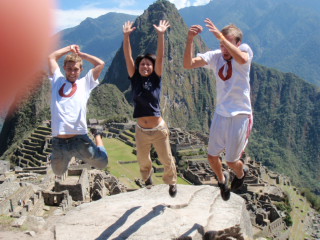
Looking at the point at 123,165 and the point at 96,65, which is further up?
the point at 96,65

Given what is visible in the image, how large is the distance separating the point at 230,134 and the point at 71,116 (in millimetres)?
2202

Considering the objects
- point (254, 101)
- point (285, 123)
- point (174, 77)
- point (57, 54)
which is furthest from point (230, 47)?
point (254, 101)

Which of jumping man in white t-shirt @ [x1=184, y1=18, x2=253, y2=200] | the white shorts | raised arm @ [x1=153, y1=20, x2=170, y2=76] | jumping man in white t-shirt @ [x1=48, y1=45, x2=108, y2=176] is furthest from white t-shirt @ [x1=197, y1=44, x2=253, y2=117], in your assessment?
jumping man in white t-shirt @ [x1=48, y1=45, x2=108, y2=176]

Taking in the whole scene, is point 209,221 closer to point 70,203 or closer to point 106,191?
point 70,203

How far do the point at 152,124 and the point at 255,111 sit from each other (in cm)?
17691

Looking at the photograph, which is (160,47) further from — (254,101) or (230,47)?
(254,101)

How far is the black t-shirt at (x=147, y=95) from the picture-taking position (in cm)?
529

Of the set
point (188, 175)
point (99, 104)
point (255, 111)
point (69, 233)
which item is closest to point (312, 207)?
point (188, 175)

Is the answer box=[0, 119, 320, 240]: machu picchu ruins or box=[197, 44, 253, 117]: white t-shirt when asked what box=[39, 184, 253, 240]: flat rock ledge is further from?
box=[197, 44, 253, 117]: white t-shirt

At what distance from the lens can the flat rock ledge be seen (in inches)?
205

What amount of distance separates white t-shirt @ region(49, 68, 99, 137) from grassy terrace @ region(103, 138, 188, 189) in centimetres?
1647

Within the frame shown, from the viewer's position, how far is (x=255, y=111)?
577 ft

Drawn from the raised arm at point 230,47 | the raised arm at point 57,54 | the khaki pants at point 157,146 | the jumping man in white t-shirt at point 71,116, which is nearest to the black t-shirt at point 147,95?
the khaki pants at point 157,146

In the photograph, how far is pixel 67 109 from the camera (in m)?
4.77
